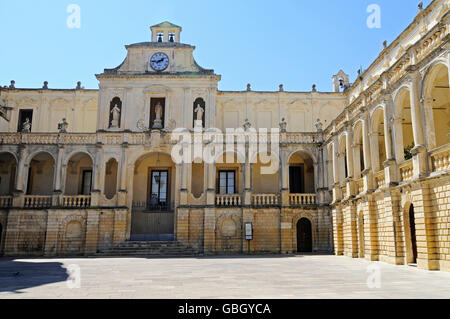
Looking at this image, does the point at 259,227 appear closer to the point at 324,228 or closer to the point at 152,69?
the point at 324,228

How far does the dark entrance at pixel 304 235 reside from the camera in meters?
27.5

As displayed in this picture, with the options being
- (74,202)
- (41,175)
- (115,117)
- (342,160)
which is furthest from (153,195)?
(342,160)

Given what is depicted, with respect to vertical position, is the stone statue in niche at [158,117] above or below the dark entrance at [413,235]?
above

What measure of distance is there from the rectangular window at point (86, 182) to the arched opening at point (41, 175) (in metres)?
2.44

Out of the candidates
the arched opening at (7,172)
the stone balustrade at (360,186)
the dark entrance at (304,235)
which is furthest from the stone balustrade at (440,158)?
the arched opening at (7,172)

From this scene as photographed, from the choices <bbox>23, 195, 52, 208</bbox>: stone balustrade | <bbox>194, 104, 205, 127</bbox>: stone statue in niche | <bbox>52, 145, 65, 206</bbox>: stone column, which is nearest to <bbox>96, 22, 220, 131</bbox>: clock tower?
<bbox>194, 104, 205, 127</bbox>: stone statue in niche

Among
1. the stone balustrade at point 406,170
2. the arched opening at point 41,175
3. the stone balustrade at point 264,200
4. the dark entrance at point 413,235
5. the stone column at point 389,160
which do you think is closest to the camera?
the stone balustrade at point 406,170

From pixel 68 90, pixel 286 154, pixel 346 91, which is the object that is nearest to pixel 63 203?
pixel 68 90

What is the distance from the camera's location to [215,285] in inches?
395

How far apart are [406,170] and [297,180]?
14.7 m

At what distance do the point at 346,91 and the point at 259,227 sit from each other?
48.0ft

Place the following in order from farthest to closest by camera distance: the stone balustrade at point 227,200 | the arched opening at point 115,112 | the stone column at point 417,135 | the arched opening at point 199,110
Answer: the arched opening at point 199,110, the arched opening at point 115,112, the stone balustrade at point 227,200, the stone column at point 417,135

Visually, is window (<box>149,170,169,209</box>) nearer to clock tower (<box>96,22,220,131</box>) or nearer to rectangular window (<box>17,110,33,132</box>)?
clock tower (<box>96,22,220,131</box>)

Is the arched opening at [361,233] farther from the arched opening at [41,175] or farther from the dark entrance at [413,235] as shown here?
the arched opening at [41,175]
